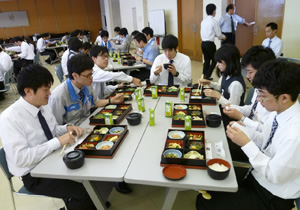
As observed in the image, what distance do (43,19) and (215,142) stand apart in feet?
47.8

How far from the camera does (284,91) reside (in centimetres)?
120

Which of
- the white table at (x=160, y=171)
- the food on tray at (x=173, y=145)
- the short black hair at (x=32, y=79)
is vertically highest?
the short black hair at (x=32, y=79)

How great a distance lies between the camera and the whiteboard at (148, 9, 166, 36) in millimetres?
8641

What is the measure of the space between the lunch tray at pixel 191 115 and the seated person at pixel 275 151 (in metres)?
0.39

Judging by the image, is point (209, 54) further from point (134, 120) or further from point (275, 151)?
point (275, 151)

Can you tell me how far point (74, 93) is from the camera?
6.91 feet

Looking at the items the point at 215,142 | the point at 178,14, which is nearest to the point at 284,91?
the point at 215,142

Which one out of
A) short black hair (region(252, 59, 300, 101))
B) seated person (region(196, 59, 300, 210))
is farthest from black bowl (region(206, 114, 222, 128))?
short black hair (region(252, 59, 300, 101))

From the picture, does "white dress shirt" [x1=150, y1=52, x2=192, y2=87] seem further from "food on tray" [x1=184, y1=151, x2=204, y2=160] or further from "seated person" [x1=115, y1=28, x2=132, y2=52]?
"seated person" [x1=115, y1=28, x2=132, y2=52]

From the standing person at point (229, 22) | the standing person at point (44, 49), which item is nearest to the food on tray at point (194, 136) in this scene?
the standing person at point (229, 22)

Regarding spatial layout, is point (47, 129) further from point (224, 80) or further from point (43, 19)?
point (43, 19)

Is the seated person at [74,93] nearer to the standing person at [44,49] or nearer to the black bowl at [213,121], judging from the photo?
the black bowl at [213,121]

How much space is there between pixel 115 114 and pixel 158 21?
776cm

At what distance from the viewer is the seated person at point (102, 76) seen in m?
2.75
